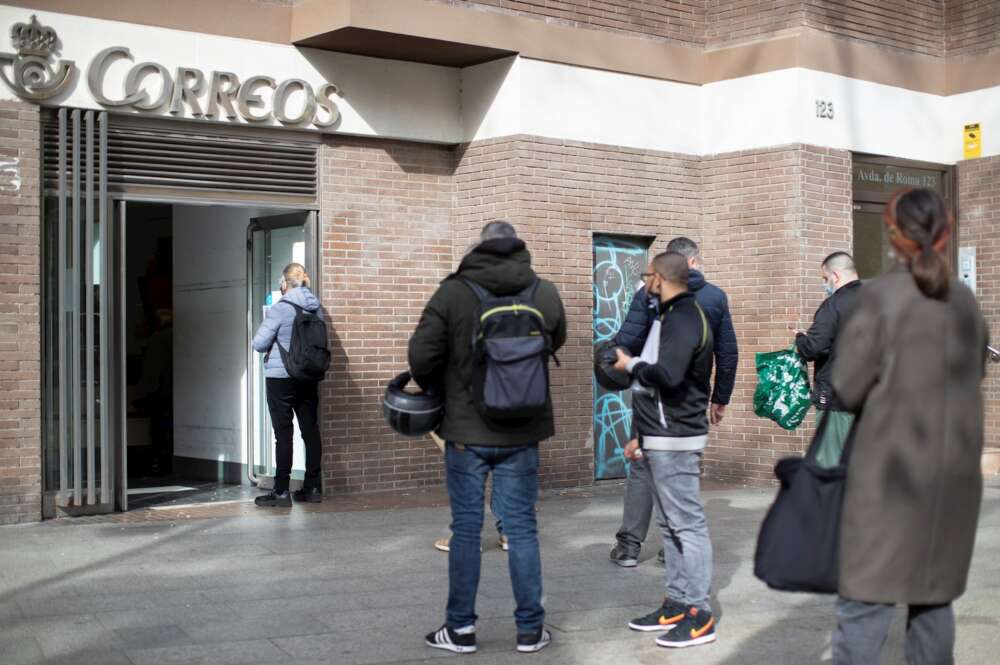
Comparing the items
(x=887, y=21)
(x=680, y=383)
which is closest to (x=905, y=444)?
(x=680, y=383)

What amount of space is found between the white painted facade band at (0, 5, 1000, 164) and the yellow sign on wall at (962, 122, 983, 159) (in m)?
0.06

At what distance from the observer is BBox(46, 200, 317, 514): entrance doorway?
1004 centimetres

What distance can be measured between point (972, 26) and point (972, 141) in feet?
3.91

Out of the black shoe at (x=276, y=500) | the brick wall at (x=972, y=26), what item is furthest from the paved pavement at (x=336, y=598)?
the brick wall at (x=972, y=26)

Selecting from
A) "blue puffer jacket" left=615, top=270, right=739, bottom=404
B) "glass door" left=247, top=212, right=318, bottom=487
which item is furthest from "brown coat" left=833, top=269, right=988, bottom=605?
"glass door" left=247, top=212, right=318, bottom=487

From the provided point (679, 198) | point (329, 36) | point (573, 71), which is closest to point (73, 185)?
point (329, 36)

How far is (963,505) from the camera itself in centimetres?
397

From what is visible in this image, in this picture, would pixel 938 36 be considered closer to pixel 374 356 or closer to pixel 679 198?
pixel 679 198

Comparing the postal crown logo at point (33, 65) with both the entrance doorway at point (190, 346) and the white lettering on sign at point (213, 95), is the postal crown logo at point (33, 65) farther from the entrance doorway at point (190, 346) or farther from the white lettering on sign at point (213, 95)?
the entrance doorway at point (190, 346)

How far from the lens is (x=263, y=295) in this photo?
11977mm

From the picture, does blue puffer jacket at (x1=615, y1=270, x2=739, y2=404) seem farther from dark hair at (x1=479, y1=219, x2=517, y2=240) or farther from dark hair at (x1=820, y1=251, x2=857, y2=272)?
dark hair at (x1=479, y1=219, x2=517, y2=240)

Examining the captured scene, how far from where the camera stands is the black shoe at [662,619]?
6211 mm

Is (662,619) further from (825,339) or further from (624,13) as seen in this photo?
(624,13)

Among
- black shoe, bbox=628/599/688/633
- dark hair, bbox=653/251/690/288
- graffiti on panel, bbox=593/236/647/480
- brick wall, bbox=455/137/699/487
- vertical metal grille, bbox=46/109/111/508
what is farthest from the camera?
graffiti on panel, bbox=593/236/647/480
